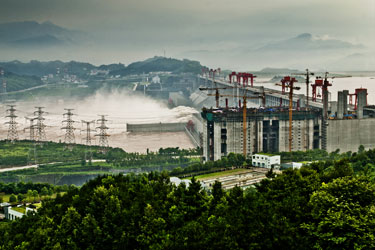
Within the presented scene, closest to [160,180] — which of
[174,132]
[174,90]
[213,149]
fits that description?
[213,149]

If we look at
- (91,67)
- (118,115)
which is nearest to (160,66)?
(91,67)

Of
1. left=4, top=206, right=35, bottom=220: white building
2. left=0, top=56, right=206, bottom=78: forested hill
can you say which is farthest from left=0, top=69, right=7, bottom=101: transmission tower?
left=4, top=206, right=35, bottom=220: white building

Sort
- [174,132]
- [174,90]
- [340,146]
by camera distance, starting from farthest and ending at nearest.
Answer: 1. [174,90]
2. [174,132]
3. [340,146]

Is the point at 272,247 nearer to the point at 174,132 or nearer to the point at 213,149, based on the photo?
the point at 213,149

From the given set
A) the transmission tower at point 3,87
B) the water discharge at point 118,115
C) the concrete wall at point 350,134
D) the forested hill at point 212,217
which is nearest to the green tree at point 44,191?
the forested hill at point 212,217

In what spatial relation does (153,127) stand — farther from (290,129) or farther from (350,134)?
(350,134)

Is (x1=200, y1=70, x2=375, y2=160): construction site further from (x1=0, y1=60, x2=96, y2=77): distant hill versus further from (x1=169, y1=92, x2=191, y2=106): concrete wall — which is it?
(x1=0, y1=60, x2=96, y2=77): distant hill

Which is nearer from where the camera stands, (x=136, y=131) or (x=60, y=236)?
(x=60, y=236)
